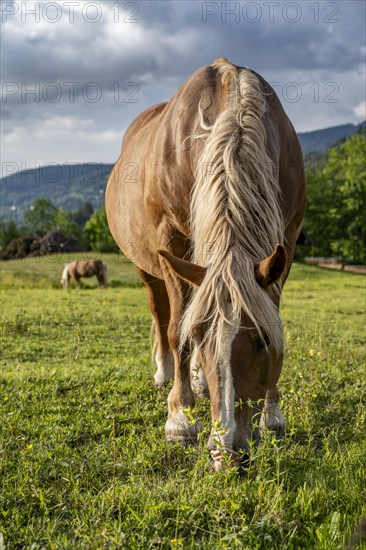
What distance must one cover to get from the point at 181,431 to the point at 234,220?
1.65 m

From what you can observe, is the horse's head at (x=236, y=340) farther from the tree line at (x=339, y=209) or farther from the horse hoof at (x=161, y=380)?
the tree line at (x=339, y=209)

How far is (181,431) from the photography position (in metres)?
3.93

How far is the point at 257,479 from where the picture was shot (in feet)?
9.45

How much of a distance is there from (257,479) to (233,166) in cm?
180

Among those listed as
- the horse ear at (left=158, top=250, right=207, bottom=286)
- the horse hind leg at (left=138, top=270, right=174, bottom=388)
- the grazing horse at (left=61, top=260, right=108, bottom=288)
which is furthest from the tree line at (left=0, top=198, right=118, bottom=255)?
the horse ear at (left=158, top=250, right=207, bottom=286)

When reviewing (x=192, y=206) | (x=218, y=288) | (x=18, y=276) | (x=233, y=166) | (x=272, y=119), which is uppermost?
(x=272, y=119)

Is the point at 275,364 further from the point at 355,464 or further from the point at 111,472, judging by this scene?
the point at 111,472

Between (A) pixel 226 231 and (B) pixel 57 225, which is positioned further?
(B) pixel 57 225

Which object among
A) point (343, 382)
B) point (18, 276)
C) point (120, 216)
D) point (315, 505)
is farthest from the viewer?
point (18, 276)

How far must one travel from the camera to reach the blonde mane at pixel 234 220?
2.98 metres

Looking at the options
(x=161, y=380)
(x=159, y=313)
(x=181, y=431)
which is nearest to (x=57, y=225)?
(x=159, y=313)

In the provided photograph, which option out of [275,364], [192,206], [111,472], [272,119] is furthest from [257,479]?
[272,119]

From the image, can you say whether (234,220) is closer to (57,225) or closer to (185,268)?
(185,268)

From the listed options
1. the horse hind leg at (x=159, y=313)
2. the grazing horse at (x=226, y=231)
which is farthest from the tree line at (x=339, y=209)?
the grazing horse at (x=226, y=231)
